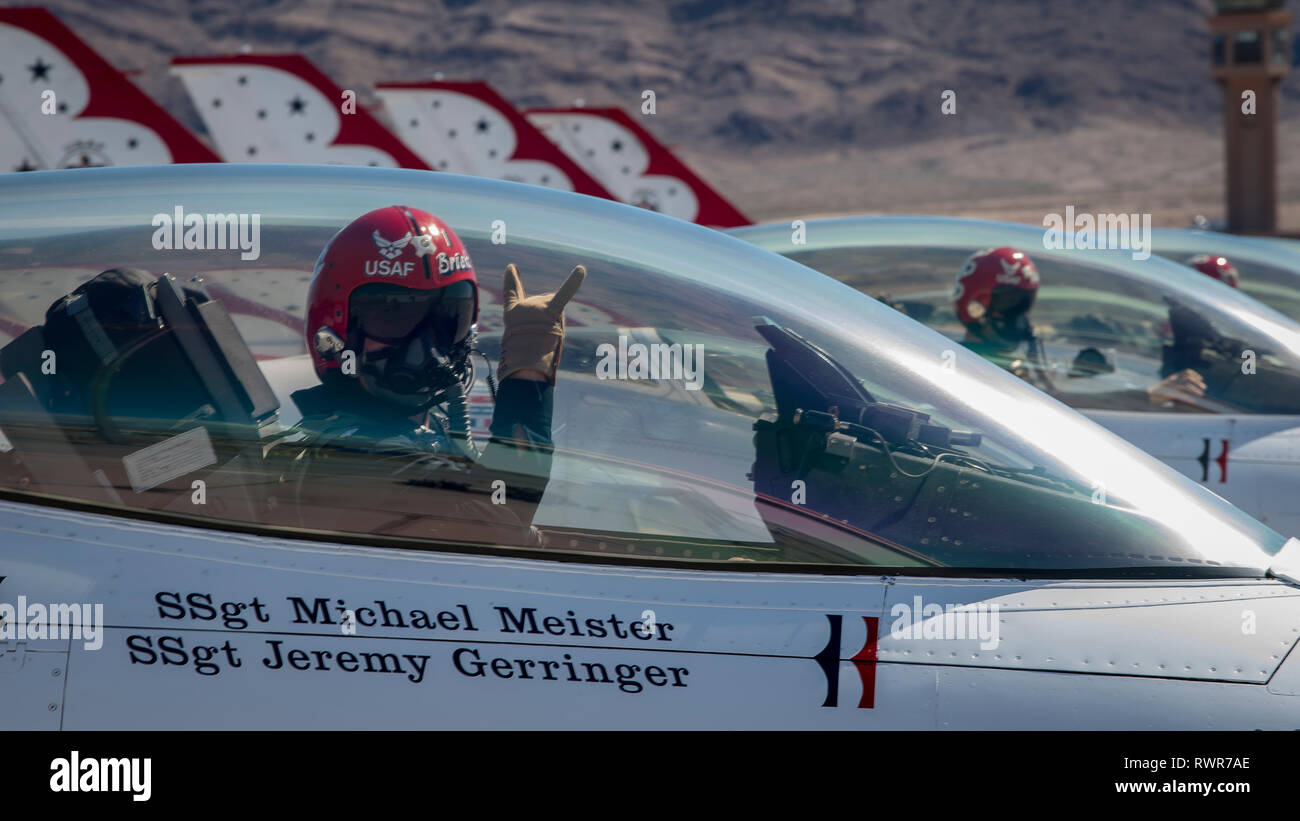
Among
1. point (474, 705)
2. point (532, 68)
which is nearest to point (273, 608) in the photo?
point (474, 705)

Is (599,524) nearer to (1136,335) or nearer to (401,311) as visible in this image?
(401,311)

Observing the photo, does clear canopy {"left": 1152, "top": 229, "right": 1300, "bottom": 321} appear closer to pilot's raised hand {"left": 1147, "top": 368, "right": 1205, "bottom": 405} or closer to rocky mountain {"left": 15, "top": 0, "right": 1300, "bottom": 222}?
pilot's raised hand {"left": 1147, "top": 368, "right": 1205, "bottom": 405}

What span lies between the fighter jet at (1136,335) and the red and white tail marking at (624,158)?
1287 centimetres

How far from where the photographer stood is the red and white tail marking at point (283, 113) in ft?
51.4

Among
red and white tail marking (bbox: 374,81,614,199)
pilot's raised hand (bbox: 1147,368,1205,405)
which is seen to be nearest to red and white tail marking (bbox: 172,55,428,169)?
red and white tail marking (bbox: 374,81,614,199)

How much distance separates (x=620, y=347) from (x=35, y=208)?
4.64 ft

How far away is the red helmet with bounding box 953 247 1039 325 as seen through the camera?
5.45 metres

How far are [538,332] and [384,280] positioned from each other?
38cm

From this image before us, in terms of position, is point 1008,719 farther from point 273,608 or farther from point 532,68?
point 532,68

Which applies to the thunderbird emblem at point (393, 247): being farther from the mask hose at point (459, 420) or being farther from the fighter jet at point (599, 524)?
the mask hose at point (459, 420)

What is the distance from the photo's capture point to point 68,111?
12898 millimetres

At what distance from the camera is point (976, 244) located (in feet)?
18.4

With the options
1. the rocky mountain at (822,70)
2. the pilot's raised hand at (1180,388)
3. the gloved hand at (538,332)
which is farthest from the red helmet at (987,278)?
the rocky mountain at (822,70)

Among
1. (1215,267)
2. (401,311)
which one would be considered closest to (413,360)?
(401,311)
